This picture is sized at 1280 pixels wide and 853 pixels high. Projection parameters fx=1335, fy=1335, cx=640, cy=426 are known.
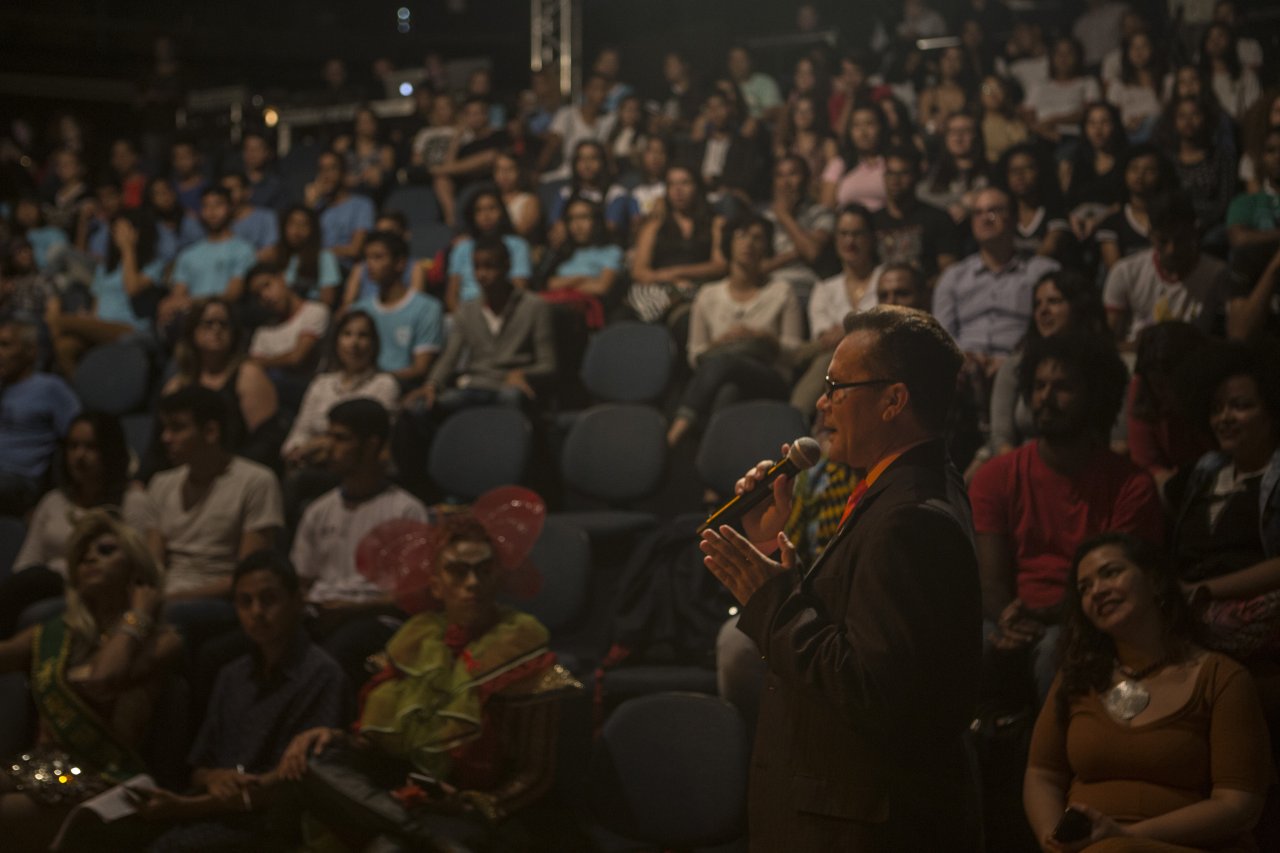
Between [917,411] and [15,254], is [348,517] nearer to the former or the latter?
[917,411]

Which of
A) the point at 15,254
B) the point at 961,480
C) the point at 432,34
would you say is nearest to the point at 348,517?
the point at 961,480

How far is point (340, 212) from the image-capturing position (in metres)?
7.04

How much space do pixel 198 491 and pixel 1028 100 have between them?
4588 millimetres

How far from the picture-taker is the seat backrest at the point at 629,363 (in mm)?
4992

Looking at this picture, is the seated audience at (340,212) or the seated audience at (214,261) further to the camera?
the seated audience at (340,212)

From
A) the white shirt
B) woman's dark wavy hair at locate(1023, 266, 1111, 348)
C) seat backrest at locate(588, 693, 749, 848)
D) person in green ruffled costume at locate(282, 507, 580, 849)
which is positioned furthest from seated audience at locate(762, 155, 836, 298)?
seat backrest at locate(588, 693, 749, 848)

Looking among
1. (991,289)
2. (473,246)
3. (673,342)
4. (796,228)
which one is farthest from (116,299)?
(991,289)

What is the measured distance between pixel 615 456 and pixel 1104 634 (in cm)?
211

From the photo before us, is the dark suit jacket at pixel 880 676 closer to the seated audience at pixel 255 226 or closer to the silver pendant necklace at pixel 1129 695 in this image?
the silver pendant necklace at pixel 1129 695

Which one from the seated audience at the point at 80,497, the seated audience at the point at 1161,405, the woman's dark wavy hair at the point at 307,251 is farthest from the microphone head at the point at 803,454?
the woman's dark wavy hair at the point at 307,251

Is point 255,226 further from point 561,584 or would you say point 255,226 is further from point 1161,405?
point 1161,405

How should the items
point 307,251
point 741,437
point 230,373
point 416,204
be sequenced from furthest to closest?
1. point 416,204
2. point 307,251
3. point 230,373
4. point 741,437

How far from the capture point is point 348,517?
4008 mm

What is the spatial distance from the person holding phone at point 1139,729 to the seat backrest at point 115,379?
170 inches
